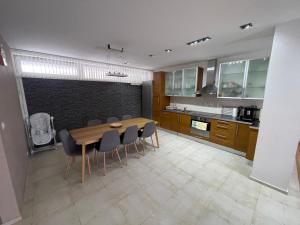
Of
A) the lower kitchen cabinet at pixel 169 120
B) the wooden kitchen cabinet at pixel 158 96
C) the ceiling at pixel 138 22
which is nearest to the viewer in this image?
the ceiling at pixel 138 22

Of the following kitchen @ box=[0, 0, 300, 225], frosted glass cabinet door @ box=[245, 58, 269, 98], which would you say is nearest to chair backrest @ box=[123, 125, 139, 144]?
kitchen @ box=[0, 0, 300, 225]

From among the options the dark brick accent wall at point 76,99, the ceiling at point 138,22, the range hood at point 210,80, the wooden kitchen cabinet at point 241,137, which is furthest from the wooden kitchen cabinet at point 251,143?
the dark brick accent wall at point 76,99

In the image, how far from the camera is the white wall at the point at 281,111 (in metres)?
1.73

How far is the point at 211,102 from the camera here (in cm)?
399

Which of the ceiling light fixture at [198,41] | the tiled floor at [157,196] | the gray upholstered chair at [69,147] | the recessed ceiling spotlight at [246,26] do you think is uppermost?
the ceiling light fixture at [198,41]

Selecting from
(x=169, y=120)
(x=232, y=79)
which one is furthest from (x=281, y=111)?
(x=169, y=120)

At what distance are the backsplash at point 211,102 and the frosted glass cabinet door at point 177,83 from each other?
1.24 ft

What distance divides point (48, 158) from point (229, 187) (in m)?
3.84

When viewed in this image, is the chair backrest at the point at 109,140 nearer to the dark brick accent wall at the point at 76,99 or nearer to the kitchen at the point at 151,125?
the kitchen at the point at 151,125

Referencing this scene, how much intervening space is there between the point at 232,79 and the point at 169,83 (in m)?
2.12

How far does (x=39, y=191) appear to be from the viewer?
6.45ft

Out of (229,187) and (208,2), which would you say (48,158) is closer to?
(229,187)

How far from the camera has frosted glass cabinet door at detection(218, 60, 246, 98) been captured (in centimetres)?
315

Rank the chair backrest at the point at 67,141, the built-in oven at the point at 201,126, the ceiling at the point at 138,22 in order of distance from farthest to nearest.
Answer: the built-in oven at the point at 201,126, the chair backrest at the point at 67,141, the ceiling at the point at 138,22
